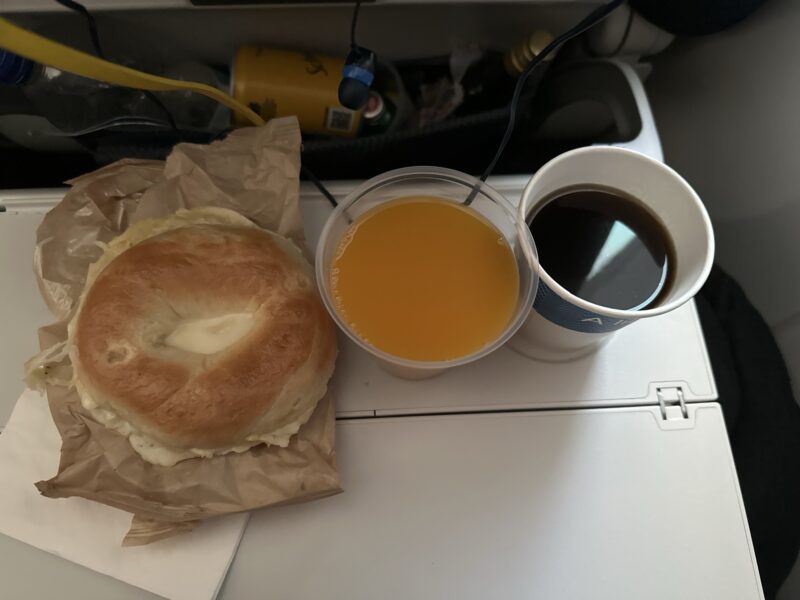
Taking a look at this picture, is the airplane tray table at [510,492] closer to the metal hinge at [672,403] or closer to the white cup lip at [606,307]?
the metal hinge at [672,403]

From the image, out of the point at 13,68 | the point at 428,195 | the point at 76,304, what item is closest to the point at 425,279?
the point at 428,195

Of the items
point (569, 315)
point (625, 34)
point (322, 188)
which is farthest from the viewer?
point (625, 34)

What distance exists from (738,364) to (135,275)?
740mm

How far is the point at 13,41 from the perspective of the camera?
0.43 meters

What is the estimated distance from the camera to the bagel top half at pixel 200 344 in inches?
20.1

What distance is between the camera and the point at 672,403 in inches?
24.4

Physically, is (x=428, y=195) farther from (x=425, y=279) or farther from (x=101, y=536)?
(x=101, y=536)

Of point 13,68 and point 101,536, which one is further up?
point 13,68

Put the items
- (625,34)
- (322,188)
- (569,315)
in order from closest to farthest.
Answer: (569,315), (322,188), (625,34)

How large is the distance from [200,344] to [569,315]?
1.12 ft

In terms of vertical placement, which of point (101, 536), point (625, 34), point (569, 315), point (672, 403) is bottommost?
point (101, 536)

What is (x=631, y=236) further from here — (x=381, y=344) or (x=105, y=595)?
(x=105, y=595)

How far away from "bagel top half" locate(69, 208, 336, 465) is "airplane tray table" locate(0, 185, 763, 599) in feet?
0.30

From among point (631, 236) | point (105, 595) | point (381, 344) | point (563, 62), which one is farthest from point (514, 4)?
point (105, 595)
